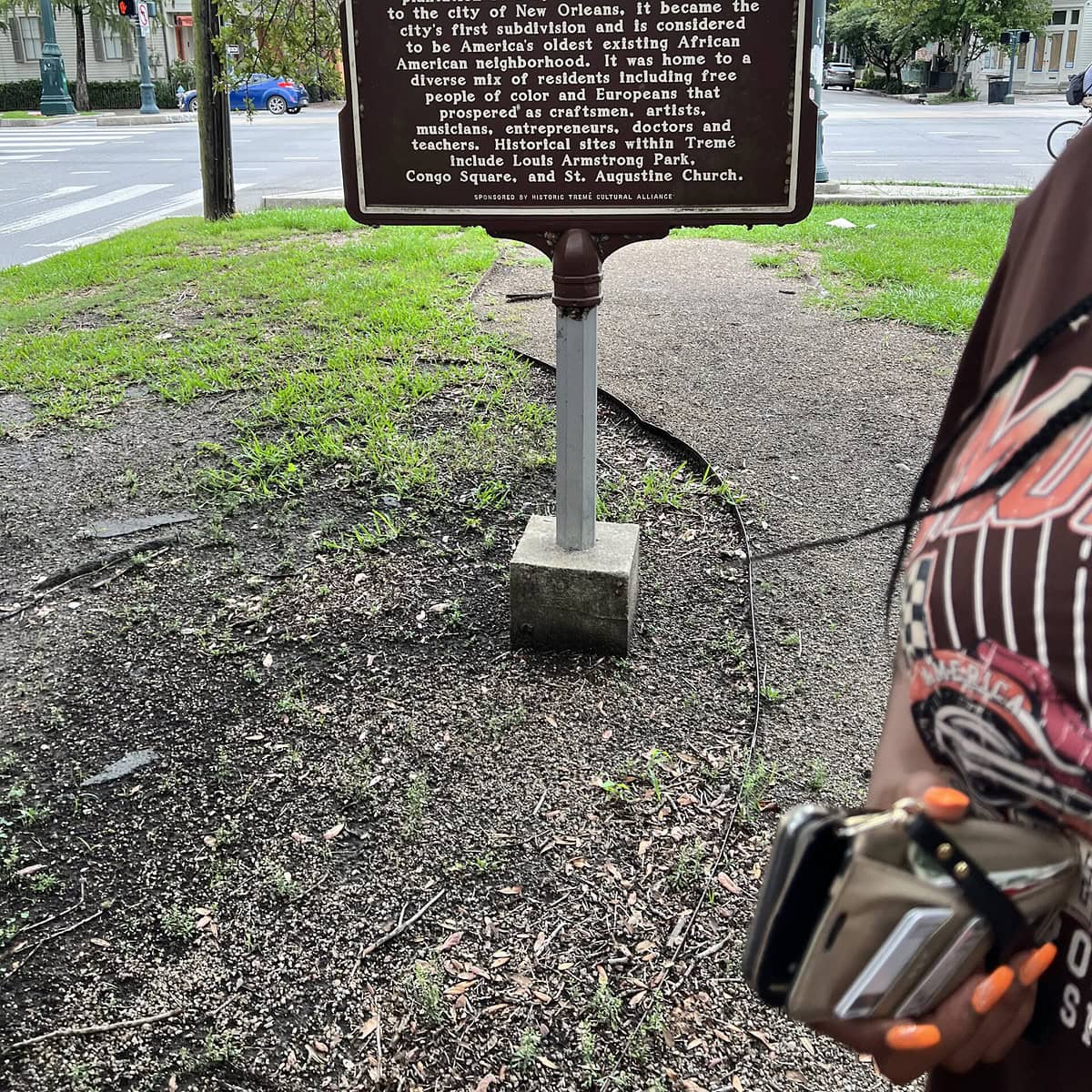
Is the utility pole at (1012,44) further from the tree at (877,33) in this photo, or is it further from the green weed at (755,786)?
the green weed at (755,786)

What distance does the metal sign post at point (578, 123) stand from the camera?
2.96 meters

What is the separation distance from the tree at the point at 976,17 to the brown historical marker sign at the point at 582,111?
36926 millimetres

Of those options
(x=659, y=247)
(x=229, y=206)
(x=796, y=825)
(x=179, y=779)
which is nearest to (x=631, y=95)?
(x=179, y=779)

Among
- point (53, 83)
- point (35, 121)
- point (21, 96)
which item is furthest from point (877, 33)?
point (21, 96)

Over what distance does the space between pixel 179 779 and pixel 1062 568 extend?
8.57 ft

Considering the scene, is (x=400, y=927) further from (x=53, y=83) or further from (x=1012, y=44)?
(x=1012, y=44)

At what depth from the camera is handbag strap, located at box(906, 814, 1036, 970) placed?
942 millimetres

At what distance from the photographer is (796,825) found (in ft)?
3.20

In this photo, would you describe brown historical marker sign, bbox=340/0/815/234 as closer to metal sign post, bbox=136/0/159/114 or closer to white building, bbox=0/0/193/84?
metal sign post, bbox=136/0/159/114

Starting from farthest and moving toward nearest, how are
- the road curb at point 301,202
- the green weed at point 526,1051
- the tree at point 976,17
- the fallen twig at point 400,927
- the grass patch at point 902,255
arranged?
1. the tree at point 976,17
2. the road curb at point 301,202
3. the grass patch at point 902,255
4. the fallen twig at point 400,927
5. the green weed at point 526,1051

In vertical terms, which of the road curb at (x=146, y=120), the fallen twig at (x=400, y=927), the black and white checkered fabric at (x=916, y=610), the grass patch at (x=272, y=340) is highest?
the road curb at (x=146, y=120)

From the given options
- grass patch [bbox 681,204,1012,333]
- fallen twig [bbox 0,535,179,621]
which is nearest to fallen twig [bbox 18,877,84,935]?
fallen twig [bbox 0,535,179,621]

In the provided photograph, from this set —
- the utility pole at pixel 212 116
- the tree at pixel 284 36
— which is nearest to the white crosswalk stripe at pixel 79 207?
the utility pole at pixel 212 116

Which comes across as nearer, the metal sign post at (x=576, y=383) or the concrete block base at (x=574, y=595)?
the metal sign post at (x=576, y=383)
